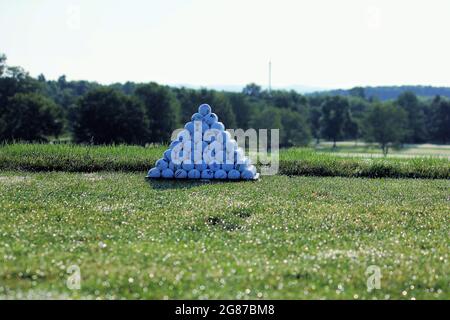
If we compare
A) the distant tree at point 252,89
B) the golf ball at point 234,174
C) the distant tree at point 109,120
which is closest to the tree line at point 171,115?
the distant tree at point 109,120

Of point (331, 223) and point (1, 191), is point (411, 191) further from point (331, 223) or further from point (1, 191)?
point (1, 191)

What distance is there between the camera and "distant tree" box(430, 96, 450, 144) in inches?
3834

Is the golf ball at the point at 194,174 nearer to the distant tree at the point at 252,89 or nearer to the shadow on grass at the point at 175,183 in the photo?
the shadow on grass at the point at 175,183

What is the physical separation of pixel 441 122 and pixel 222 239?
9510 centimetres

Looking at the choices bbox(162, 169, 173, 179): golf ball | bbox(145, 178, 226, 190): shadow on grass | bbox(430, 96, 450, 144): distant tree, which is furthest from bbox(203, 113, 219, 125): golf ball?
bbox(430, 96, 450, 144): distant tree

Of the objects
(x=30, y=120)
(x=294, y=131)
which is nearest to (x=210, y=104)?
(x=294, y=131)

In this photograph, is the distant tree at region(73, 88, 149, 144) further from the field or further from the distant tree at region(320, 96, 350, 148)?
the field

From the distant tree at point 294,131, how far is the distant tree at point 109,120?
2885 cm

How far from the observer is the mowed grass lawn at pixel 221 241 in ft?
29.5

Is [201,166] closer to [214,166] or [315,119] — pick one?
[214,166]

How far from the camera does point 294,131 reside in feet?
297
